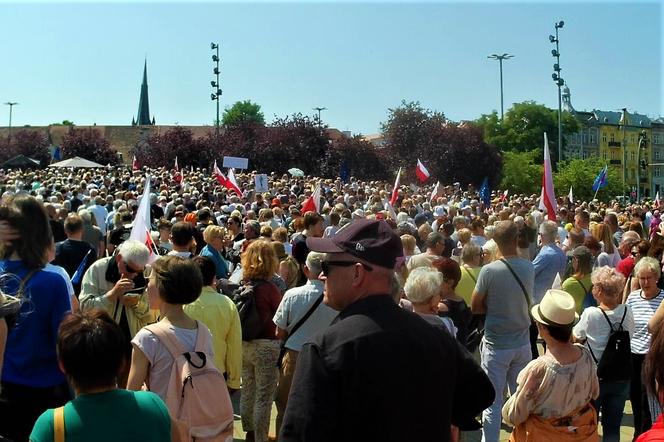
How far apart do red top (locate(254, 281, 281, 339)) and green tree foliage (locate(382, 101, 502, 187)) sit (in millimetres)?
48316

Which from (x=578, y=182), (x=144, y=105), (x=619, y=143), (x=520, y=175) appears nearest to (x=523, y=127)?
(x=520, y=175)

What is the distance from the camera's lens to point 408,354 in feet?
9.29

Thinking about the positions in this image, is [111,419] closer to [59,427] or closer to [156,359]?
[59,427]

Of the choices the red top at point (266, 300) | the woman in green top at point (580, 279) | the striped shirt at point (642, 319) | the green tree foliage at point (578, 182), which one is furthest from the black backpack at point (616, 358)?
the green tree foliage at point (578, 182)

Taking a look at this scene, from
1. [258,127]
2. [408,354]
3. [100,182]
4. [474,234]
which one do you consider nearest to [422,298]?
[408,354]

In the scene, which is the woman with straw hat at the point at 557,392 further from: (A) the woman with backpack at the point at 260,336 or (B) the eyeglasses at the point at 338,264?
(A) the woman with backpack at the point at 260,336

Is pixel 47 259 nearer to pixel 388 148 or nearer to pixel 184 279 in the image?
pixel 184 279

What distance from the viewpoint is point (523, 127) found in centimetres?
9906

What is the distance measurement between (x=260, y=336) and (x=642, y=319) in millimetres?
3093

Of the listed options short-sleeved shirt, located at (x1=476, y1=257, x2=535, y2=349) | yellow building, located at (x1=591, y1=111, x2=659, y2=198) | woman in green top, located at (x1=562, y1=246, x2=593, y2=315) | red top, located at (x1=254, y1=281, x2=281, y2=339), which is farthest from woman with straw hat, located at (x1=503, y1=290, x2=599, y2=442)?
yellow building, located at (x1=591, y1=111, x2=659, y2=198)

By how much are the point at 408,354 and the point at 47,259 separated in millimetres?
2468

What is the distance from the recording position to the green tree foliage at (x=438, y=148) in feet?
182

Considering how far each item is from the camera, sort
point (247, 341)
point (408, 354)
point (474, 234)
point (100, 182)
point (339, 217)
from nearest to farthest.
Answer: point (408, 354) < point (247, 341) < point (474, 234) < point (339, 217) < point (100, 182)

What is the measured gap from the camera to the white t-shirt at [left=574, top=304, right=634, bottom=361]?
6.38m
